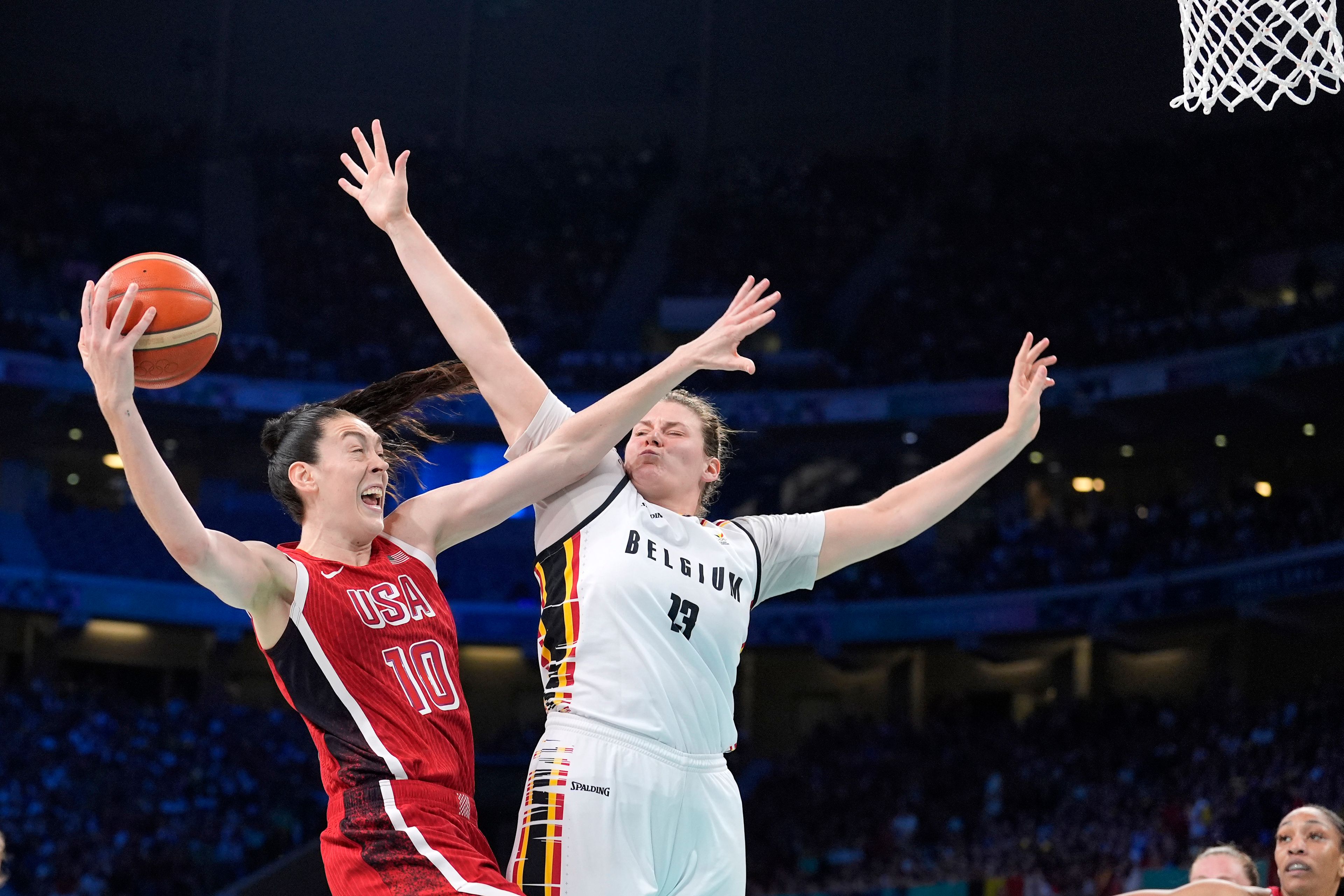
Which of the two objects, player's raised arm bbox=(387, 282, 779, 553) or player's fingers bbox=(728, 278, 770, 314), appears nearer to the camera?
player's raised arm bbox=(387, 282, 779, 553)

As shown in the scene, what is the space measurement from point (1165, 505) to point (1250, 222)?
16.0 feet

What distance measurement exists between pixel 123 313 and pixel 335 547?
75 centimetres

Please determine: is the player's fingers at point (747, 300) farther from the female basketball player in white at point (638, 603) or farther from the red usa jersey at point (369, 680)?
the red usa jersey at point (369, 680)

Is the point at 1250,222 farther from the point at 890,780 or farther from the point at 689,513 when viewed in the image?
the point at 689,513

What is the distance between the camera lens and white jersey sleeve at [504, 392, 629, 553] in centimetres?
377

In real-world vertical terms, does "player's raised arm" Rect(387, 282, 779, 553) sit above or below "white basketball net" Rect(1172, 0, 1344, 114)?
below

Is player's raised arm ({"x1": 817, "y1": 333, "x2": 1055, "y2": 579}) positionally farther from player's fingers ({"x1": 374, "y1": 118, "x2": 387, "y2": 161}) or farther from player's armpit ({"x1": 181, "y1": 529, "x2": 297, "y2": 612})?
player's fingers ({"x1": 374, "y1": 118, "x2": 387, "y2": 161})

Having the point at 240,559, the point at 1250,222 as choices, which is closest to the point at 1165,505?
the point at 1250,222

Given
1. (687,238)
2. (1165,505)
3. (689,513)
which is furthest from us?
(687,238)

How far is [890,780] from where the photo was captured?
64.6 feet

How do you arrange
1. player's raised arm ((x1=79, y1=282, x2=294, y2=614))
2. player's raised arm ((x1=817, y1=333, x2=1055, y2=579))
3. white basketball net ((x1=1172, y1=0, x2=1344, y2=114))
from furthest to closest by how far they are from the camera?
1. white basketball net ((x1=1172, y1=0, x2=1344, y2=114))
2. player's raised arm ((x1=817, y1=333, x2=1055, y2=579))
3. player's raised arm ((x1=79, y1=282, x2=294, y2=614))

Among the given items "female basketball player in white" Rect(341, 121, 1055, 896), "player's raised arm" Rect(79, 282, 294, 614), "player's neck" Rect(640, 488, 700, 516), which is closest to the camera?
"player's raised arm" Rect(79, 282, 294, 614)

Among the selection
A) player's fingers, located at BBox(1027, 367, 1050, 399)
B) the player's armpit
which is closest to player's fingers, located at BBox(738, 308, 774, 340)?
player's fingers, located at BBox(1027, 367, 1050, 399)

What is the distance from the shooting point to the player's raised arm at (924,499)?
417 centimetres
